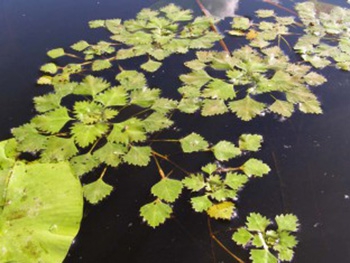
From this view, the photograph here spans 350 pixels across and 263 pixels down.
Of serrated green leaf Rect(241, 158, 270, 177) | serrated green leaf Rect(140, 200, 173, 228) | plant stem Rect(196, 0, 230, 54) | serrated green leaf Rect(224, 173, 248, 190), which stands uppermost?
plant stem Rect(196, 0, 230, 54)

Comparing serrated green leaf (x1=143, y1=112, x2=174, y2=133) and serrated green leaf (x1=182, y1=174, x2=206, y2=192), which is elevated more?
serrated green leaf (x1=143, y1=112, x2=174, y2=133)

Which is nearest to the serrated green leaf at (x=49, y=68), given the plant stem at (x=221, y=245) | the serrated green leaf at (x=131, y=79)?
the serrated green leaf at (x=131, y=79)

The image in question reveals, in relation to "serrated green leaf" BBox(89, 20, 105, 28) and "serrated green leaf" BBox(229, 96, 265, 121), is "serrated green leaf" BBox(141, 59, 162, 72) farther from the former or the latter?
"serrated green leaf" BBox(89, 20, 105, 28)

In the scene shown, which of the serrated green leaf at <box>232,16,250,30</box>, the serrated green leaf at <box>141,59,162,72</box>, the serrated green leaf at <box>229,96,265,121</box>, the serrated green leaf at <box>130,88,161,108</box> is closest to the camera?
the serrated green leaf at <box>229,96,265,121</box>

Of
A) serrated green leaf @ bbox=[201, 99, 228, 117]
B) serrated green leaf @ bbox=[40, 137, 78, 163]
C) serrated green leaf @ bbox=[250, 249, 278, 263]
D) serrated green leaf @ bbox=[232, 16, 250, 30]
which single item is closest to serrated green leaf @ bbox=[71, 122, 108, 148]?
serrated green leaf @ bbox=[40, 137, 78, 163]

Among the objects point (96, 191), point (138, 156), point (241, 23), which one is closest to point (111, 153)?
point (138, 156)

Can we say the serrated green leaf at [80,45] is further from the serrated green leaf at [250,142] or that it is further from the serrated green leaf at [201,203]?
the serrated green leaf at [201,203]

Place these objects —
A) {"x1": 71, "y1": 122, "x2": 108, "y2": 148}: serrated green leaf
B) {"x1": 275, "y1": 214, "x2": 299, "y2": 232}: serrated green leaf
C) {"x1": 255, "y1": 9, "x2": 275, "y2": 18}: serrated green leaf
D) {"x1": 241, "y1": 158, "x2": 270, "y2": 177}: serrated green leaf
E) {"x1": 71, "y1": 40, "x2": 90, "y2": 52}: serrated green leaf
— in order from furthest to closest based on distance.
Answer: {"x1": 255, "y1": 9, "x2": 275, "y2": 18}: serrated green leaf → {"x1": 71, "y1": 40, "x2": 90, "y2": 52}: serrated green leaf → {"x1": 71, "y1": 122, "x2": 108, "y2": 148}: serrated green leaf → {"x1": 241, "y1": 158, "x2": 270, "y2": 177}: serrated green leaf → {"x1": 275, "y1": 214, "x2": 299, "y2": 232}: serrated green leaf
